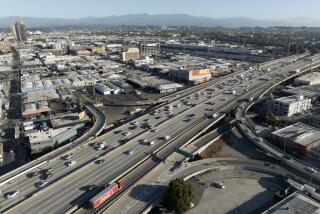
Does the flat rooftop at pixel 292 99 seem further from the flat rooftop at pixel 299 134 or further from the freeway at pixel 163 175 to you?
the freeway at pixel 163 175

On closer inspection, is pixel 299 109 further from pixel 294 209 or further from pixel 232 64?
pixel 232 64

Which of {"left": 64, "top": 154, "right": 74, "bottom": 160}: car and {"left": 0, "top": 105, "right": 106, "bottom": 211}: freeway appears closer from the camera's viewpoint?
{"left": 0, "top": 105, "right": 106, "bottom": 211}: freeway

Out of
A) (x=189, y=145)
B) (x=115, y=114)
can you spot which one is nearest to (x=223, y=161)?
(x=189, y=145)

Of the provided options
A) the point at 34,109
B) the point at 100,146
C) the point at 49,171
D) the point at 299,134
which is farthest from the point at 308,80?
the point at 49,171

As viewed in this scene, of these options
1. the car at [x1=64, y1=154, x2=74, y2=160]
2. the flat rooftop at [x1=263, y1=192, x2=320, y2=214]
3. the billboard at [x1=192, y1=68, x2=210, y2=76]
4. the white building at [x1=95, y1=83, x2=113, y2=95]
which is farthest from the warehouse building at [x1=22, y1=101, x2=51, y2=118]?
the flat rooftop at [x1=263, y1=192, x2=320, y2=214]

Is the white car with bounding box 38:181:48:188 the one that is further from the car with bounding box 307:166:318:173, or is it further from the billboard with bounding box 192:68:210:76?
the billboard with bounding box 192:68:210:76

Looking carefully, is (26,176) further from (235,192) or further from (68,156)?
(235,192)
